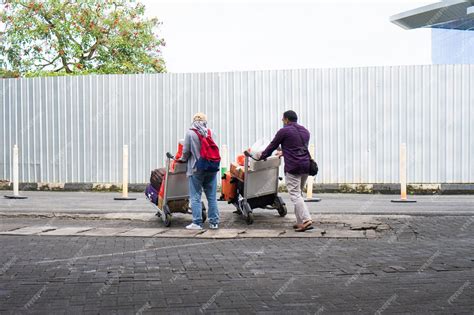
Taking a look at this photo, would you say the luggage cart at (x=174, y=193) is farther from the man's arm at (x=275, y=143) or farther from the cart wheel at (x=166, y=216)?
the man's arm at (x=275, y=143)

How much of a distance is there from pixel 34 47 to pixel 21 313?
22102 mm

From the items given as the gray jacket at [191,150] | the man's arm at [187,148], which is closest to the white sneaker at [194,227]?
the gray jacket at [191,150]

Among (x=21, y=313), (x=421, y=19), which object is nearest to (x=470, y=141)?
(x=21, y=313)

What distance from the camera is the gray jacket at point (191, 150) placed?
9.10 metres

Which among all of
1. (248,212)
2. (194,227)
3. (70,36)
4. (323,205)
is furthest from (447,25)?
(194,227)

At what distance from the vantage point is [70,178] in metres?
17.4

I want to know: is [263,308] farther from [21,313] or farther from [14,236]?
[14,236]

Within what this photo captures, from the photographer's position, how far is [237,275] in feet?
19.9

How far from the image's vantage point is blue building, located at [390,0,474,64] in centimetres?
3994

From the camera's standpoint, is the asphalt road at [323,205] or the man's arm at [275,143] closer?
the man's arm at [275,143]

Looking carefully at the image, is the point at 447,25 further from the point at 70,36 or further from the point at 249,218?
the point at 249,218

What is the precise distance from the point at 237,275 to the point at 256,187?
383 centimetres

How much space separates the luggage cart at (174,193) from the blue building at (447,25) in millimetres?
25110

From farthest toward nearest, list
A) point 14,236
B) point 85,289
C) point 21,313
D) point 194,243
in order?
1. point 14,236
2. point 194,243
3. point 85,289
4. point 21,313
